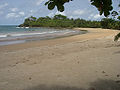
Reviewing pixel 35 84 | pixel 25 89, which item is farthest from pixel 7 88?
pixel 35 84

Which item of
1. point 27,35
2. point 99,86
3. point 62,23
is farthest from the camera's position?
point 62,23

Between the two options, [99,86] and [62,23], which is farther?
[62,23]

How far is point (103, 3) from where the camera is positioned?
5.82 ft

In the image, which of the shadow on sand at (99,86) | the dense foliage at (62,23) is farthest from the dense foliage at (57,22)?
the shadow on sand at (99,86)

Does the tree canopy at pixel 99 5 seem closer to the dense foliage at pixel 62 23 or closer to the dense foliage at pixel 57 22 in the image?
the dense foliage at pixel 62 23

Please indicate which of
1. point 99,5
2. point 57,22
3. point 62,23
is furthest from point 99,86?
point 57,22

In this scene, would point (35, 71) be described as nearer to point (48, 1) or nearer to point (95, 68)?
point (95, 68)

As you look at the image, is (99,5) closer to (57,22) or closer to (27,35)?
(27,35)

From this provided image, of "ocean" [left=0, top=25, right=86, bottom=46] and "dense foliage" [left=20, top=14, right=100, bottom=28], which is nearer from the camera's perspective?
"ocean" [left=0, top=25, right=86, bottom=46]

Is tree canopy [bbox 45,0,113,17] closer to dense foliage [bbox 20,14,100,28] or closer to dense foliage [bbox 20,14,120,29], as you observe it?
dense foliage [bbox 20,14,120,29]

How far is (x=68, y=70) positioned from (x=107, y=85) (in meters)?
1.43

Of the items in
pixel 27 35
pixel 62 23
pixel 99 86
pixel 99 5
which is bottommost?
pixel 99 86

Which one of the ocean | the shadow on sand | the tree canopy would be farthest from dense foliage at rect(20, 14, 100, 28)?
the tree canopy

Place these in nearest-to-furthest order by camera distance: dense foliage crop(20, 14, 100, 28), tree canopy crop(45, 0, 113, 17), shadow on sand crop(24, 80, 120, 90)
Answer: tree canopy crop(45, 0, 113, 17)
shadow on sand crop(24, 80, 120, 90)
dense foliage crop(20, 14, 100, 28)
